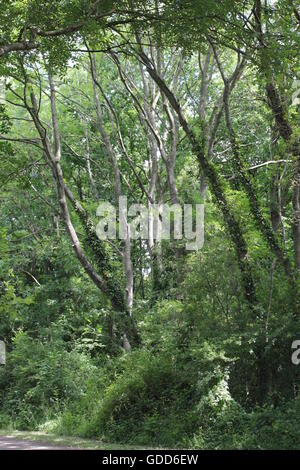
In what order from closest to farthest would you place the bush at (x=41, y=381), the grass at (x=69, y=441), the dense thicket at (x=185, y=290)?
1. the dense thicket at (x=185, y=290)
2. the grass at (x=69, y=441)
3. the bush at (x=41, y=381)

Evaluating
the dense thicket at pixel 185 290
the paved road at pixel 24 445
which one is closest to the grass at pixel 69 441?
the paved road at pixel 24 445

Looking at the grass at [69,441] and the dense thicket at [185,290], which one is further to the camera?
the grass at [69,441]

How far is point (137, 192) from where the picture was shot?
1329 inches

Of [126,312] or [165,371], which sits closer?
[165,371]

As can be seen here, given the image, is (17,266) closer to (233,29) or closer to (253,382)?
(253,382)

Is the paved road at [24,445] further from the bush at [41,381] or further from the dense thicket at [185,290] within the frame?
the bush at [41,381]

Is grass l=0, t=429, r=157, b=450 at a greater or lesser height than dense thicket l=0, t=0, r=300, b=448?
lesser

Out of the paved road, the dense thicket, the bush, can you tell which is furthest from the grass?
the bush

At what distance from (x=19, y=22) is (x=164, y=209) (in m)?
14.1

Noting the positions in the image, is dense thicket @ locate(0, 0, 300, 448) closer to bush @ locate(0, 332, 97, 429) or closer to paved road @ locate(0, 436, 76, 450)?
bush @ locate(0, 332, 97, 429)

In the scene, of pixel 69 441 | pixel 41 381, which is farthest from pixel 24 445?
pixel 41 381

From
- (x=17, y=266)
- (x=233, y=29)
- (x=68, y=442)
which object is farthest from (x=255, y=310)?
(x=17, y=266)

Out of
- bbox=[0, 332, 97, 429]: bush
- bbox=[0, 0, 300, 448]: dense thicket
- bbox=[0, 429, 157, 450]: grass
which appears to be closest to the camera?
bbox=[0, 0, 300, 448]: dense thicket

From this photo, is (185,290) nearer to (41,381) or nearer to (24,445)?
(24,445)
